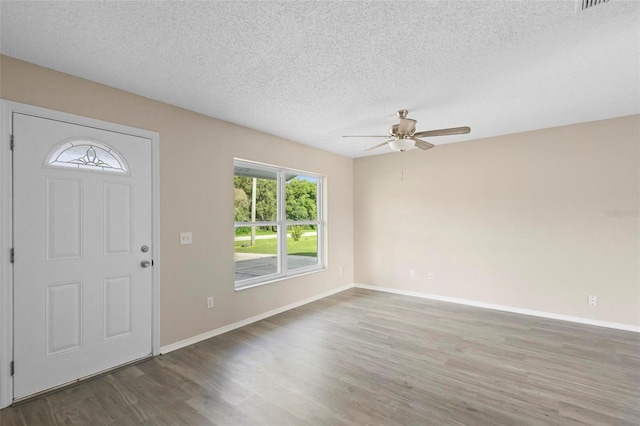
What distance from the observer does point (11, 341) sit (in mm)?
2154

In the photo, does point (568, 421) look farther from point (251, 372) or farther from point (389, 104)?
point (389, 104)

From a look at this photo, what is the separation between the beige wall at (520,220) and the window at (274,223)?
1.23 metres

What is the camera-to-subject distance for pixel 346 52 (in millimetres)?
2146

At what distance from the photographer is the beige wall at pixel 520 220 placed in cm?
364

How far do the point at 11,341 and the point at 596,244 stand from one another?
6.05 meters

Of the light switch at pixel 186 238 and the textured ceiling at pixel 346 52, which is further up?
the textured ceiling at pixel 346 52

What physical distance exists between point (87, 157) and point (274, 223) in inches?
94.6

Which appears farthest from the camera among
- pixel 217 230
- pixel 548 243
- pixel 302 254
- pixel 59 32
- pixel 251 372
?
pixel 302 254

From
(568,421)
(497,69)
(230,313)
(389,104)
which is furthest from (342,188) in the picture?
(568,421)

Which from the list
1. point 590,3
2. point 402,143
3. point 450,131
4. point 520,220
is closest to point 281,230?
point 402,143

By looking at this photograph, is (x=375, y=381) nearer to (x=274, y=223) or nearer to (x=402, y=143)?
(x=402, y=143)

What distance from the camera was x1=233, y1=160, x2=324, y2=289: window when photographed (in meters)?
4.00

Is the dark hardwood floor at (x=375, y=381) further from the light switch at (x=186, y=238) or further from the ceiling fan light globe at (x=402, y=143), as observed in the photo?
the ceiling fan light globe at (x=402, y=143)

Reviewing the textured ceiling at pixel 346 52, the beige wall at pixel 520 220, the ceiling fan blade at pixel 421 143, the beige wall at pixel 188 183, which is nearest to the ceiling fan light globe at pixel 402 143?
the ceiling fan blade at pixel 421 143
